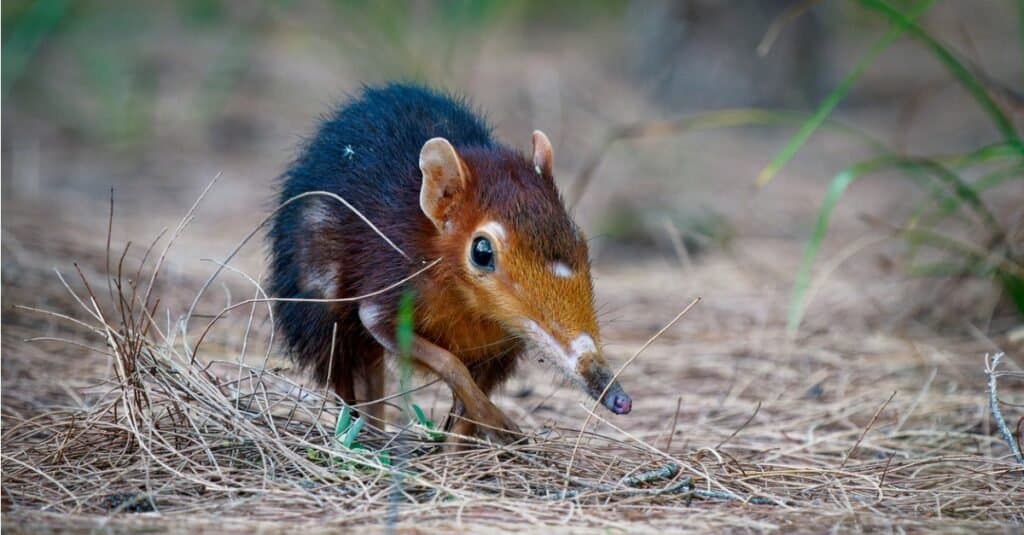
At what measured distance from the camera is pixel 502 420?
346 cm

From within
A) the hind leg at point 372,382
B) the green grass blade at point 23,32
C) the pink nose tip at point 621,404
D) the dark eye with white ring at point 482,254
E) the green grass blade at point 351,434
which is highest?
the green grass blade at point 23,32

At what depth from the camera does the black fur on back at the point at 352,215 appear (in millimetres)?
3607

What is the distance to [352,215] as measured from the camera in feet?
12.1

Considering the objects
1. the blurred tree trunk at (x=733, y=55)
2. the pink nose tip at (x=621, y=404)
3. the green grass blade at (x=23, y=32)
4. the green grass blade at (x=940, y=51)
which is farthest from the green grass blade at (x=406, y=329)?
the blurred tree trunk at (x=733, y=55)

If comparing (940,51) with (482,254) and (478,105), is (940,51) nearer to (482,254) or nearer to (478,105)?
(482,254)

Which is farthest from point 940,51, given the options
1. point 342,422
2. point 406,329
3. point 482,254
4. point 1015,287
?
point 342,422

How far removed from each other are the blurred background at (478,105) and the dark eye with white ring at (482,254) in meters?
3.26

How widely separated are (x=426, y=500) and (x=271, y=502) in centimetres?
41

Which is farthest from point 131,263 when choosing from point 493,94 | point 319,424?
point 493,94

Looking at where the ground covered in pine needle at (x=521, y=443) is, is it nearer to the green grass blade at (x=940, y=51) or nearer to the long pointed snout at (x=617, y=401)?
the long pointed snout at (x=617, y=401)

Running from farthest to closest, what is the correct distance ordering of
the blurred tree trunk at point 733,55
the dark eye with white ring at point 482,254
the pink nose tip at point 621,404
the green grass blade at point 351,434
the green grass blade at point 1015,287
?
the blurred tree trunk at point 733,55
the green grass blade at point 1015,287
the green grass blade at point 351,434
the dark eye with white ring at point 482,254
the pink nose tip at point 621,404

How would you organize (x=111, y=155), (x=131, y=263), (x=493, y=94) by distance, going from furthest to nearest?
1. (x=493, y=94)
2. (x=111, y=155)
3. (x=131, y=263)

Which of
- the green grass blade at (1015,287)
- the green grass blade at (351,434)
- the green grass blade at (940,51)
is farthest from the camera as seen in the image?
the green grass blade at (1015,287)

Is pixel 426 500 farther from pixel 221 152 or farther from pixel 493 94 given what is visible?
pixel 493 94
